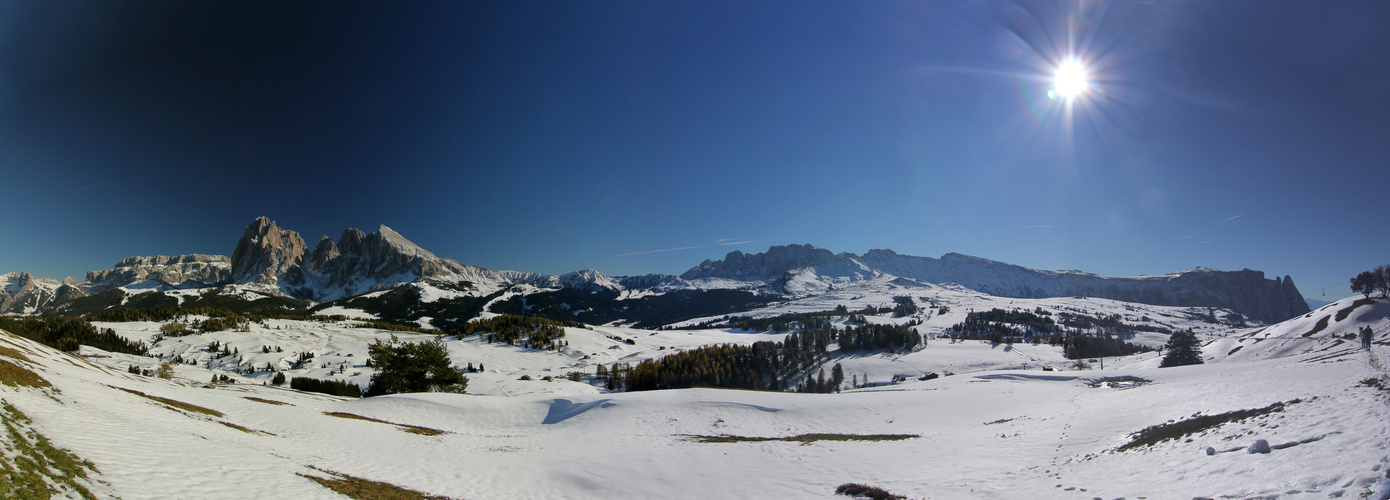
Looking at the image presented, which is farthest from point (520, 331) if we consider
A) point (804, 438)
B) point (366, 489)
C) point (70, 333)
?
point (366, 489)

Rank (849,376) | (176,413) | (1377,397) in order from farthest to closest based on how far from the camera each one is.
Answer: (849,376) → (176,413) → (1377,397)

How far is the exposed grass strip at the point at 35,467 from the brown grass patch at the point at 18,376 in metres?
5.45

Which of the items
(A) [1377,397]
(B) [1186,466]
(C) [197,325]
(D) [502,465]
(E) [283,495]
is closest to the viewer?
(E) [283,495]

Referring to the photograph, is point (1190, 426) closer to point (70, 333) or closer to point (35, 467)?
point (35, 467)

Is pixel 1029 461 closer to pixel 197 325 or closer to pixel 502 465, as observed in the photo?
pixel 502 465

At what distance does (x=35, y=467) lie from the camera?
9.87 m

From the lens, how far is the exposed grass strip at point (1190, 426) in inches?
648

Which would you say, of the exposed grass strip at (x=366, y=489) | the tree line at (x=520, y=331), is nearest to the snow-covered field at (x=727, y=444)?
the exposed grass strip at (x=366, y=489)

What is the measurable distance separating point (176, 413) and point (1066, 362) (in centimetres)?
16471

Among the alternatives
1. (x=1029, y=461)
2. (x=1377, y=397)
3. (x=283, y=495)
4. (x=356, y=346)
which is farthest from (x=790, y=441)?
(x=356, y=346)

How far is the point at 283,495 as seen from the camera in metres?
12.2

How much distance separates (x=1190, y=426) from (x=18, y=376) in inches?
1697

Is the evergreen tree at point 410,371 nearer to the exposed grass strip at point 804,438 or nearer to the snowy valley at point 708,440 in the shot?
the snowy valley at point 708,440

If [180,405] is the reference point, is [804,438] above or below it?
below
